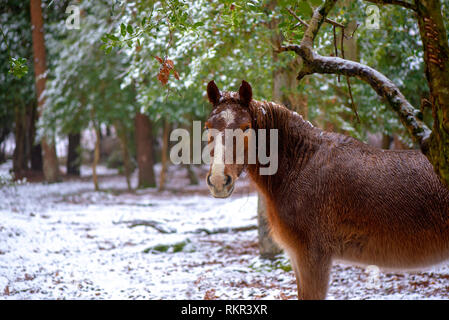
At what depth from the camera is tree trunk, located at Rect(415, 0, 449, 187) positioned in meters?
2.37

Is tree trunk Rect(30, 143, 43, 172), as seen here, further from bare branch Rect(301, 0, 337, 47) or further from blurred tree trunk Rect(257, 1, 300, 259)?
bare branch Rect(301, 0, 337, 47)

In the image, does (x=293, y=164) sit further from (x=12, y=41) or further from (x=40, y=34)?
(x=40, y=34)

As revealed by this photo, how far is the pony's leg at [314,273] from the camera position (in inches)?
125

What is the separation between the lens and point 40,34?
16.3 metres

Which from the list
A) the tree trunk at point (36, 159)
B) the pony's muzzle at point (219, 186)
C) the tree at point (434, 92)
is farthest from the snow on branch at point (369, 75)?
the tree trunk at point (36, 159)

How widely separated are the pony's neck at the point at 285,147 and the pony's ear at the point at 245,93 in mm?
145

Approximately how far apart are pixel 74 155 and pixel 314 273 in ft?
74.7

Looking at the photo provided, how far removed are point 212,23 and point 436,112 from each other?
4.41 meters

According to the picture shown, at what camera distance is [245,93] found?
3.24m

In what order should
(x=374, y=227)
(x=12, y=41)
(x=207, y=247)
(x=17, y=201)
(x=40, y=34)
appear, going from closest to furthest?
(x=374, y=227), (x=207, y=247), (x=17, y=201), (x=12, y=41), (x=40, y=34)

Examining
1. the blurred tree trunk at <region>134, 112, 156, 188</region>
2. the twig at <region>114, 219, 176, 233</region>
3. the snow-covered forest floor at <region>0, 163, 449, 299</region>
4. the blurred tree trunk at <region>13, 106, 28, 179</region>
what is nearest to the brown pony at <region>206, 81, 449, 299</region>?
the snow-covered forest floor at <region>0, 163, 449, 299</region>

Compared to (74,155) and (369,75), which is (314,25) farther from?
(74,155)

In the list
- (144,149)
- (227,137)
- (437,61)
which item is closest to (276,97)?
(227,137)
